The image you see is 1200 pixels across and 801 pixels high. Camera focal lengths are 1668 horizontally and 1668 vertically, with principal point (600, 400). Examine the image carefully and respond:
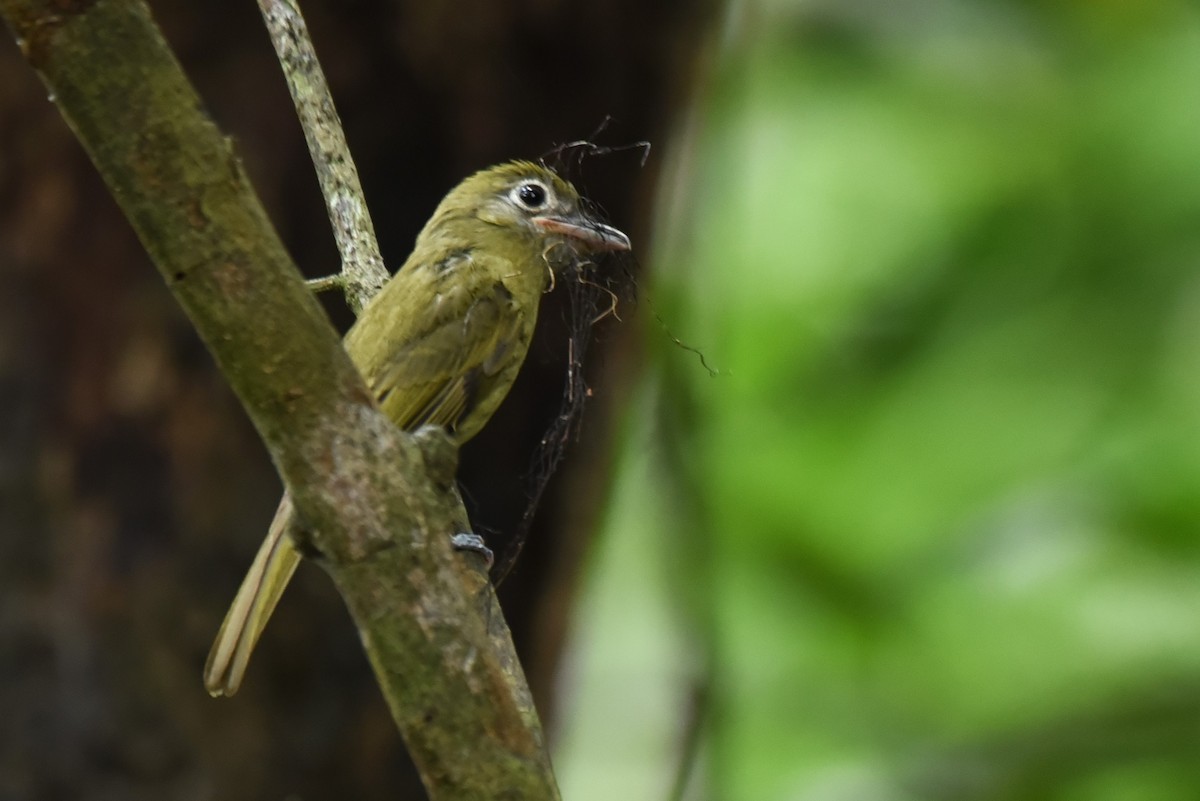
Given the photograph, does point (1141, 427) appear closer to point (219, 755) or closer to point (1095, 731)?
point (1095, 731)

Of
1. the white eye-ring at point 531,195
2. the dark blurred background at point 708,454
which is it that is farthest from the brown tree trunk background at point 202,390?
the white eye-ring at point 531,195

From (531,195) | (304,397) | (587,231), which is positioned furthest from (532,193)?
(304,397)

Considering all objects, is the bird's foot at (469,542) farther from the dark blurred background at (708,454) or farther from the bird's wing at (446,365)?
the dark blurred background at (708,454)

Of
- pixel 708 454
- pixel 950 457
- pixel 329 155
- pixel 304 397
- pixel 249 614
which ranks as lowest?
pixel 950 457

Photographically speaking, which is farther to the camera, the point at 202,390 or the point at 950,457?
the point at 950,457

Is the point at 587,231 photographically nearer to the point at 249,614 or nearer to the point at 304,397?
the point at 249,614

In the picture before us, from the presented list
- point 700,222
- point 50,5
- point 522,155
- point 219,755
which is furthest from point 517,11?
point 50,5
